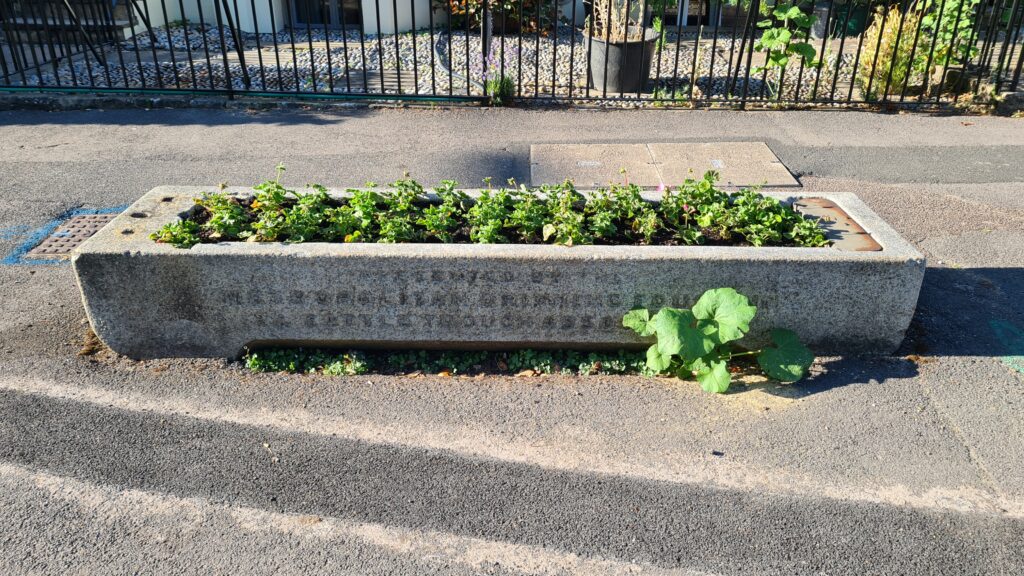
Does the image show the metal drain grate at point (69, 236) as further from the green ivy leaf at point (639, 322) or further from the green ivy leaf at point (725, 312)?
the green ivy leaf at point (725, 312)

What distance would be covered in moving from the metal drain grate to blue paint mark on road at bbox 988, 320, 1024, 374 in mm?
5762

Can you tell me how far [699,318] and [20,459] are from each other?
310 centimetres

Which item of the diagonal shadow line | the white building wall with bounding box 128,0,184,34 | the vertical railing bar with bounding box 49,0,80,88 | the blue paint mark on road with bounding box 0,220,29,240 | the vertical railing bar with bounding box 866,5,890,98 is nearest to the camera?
the diagonal shadow line

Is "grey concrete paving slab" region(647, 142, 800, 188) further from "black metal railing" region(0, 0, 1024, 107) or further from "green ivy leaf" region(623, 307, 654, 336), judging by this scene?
"green ivy leaf" region(623, 307, 654, 336)

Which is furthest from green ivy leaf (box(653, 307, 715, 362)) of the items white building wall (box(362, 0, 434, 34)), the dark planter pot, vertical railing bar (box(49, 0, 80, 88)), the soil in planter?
white building wall (box(362, 0, 434, 34))

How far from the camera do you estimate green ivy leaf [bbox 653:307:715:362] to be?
3.56 meters

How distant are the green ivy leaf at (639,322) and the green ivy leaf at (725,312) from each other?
0.23 meters

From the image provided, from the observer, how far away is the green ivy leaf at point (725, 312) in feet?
11.5

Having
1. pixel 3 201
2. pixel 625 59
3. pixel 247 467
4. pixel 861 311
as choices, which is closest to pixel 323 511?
pixel 247 467

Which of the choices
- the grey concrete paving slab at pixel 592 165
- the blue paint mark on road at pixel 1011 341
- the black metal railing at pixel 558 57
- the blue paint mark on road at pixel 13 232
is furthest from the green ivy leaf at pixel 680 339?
the blue paint mark on road at pixel 13 232

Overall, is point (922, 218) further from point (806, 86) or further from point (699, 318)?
point (806, 86)

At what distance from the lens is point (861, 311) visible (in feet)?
12.7

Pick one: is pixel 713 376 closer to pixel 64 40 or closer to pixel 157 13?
pixel 64 40

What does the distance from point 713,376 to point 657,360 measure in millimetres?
274
